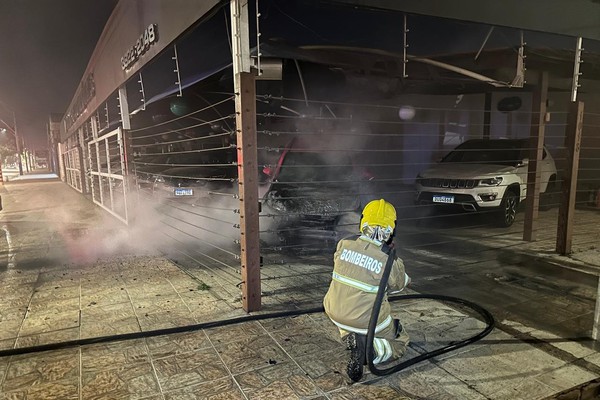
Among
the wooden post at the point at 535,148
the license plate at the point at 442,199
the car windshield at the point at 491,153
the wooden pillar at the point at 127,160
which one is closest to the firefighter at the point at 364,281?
the wooden post at the point at 535,148

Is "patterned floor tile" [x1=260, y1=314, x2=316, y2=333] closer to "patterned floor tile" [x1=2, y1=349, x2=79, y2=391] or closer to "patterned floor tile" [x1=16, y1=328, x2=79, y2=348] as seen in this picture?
"patterned floor tile" [x1=2, y1=349, x2=79, y2=391]

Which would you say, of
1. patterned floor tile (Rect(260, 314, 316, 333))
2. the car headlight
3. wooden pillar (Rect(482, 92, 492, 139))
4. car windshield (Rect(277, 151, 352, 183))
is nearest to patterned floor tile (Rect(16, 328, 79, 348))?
patterned floor tile (Rect(260, 314, 316, 333))

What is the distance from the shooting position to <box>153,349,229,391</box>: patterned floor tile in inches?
107

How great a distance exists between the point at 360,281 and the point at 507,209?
20.6 feet

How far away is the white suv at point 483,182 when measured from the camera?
7164mm

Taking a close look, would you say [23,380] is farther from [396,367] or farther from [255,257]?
[396,367]

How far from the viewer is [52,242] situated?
25.0 feet

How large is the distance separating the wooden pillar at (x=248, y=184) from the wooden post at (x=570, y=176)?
4.93m

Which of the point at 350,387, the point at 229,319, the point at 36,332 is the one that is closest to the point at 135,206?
the point at 36,332

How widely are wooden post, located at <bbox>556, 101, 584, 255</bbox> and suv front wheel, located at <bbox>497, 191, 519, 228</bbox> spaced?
1.55 m

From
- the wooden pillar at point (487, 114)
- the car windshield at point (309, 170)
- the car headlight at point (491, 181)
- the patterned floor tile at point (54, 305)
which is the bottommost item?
the patterned floor tile at point (54, 305)

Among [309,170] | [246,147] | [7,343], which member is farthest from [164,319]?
[309,170]

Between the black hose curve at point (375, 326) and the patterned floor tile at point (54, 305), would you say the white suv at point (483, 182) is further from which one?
the patterned floor tile at point (54, 305)

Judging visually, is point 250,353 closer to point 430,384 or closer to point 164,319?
point 164,319
